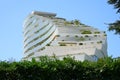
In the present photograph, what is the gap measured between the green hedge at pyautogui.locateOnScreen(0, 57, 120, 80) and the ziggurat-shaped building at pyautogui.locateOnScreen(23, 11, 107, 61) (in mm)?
60768

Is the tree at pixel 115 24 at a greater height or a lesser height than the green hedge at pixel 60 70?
greater

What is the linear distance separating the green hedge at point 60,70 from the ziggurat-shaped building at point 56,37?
60768mm

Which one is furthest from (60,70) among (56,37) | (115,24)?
(56,37)

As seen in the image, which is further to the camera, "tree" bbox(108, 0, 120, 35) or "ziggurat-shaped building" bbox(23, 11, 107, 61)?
"ziggurat-shaped building" bbox(23, 11, 107, 61)

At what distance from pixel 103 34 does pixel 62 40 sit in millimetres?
13068

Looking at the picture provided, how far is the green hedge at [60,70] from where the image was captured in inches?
579

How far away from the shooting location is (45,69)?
15.3 meters

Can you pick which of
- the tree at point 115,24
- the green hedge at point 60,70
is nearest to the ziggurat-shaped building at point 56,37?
the tree at point 115,24

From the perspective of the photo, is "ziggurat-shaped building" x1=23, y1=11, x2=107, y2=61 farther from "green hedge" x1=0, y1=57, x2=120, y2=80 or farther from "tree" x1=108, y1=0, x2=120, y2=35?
"green hedge" x1=0, y1=57, x2=120, y2=80

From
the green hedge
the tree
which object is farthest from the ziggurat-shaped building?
the green hedge

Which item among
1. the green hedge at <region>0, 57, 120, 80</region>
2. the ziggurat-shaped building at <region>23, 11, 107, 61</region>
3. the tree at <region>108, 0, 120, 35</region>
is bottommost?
the green hedge at <region>0, 57, 120, 80</region>

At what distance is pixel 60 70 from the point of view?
15.7 meters

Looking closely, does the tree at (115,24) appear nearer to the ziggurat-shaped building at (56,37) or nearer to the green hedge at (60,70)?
the green hedge at (60,70)

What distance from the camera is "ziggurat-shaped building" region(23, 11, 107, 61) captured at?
3479 inches
